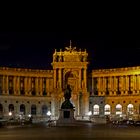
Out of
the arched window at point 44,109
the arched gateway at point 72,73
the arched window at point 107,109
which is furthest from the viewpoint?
the arched window at point 44,109

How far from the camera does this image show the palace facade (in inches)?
5610

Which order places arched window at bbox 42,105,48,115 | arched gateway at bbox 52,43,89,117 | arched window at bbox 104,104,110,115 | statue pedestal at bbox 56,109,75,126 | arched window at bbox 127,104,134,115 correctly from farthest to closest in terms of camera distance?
arched window at bbox 42,105,48,115, arched window at bbox 104,104,110,115, arched window at bbox 127,104,134,115, arched gateway at bbox 52,43,89,117, statue pedestal at bbox 56,109,75,126

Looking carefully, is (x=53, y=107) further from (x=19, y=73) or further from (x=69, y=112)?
(x=69, y=112)

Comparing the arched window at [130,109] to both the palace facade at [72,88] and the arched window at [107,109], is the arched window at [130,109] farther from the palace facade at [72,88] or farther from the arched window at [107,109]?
the arched window at [107,109]

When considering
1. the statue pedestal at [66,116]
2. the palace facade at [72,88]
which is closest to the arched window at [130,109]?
the palace facade at [72,88]

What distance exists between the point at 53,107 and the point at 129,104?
68.0 ft

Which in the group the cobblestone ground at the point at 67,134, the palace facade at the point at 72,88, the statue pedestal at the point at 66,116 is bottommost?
the cobblestone ground at the point at 67,134

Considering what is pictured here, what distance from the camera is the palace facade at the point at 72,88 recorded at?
142500mm

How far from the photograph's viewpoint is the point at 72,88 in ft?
470

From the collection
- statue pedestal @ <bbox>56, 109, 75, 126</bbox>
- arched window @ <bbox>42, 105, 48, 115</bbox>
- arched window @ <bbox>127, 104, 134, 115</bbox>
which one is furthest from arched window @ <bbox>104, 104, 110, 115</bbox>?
statue pedestal @ <bbox>56, 109, 75, 126</bbox>

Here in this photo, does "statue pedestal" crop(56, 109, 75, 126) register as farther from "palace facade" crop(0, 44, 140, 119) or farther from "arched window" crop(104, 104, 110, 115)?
"arched window" crop(104, 104, 110, 115)

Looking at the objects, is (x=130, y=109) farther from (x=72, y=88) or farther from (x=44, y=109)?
(x=44, y=109)

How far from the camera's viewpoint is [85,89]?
143 m

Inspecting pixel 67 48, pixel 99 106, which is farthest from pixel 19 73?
pixel 99 106
